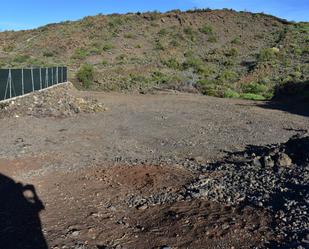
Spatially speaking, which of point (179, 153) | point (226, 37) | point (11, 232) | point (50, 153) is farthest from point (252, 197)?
point (226, 37)

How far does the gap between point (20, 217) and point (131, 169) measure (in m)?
3.65

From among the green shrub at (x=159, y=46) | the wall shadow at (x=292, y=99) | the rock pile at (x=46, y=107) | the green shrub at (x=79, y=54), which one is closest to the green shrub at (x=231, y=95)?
the wall shadow at (x=292, y=99)

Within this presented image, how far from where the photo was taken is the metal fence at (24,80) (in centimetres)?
2291

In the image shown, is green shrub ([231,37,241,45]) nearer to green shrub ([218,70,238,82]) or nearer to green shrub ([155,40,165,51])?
green shrub ([155,40,165,51])

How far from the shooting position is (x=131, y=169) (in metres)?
11.2

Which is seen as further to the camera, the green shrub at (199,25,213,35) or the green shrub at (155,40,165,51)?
the green shrub at (199,25,213,35)

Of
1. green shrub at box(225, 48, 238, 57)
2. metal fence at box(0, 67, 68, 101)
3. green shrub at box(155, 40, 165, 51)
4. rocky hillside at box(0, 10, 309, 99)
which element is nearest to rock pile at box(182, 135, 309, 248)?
metal fence at box(0, 67, 68, 101)

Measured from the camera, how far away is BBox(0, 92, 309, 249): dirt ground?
7.14m

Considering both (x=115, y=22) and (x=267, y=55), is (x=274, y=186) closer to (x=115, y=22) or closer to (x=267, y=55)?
(x=267, y=55)

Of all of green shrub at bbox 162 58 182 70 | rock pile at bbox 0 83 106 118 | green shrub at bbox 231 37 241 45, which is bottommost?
rock pile at bbox 0 83 106 118

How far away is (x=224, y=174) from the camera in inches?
399

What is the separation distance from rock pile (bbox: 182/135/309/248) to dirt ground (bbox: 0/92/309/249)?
0.96ft

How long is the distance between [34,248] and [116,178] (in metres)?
3.71

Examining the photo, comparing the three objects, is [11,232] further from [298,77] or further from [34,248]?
[298,77]
